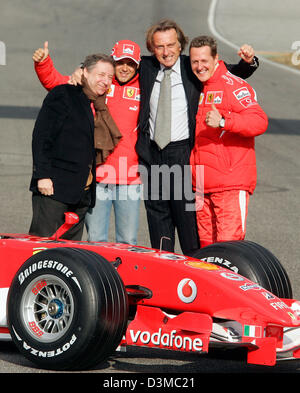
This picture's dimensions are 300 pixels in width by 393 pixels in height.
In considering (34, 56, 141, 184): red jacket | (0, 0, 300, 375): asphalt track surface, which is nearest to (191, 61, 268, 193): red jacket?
(34, 56, 141, 184): red jacket

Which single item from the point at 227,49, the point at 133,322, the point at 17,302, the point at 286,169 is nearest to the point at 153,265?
the point at 133,322

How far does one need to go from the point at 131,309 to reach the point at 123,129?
70.9 inches

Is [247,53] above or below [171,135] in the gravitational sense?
above

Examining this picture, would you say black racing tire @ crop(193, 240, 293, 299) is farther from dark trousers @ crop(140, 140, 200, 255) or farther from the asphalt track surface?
dark trousers @ crop(140, 140, 200, 255)

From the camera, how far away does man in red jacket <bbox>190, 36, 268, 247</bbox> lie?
6.84 metres

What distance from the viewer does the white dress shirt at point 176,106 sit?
6.95 meters

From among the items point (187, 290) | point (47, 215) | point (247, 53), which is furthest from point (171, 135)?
point (187, 290)

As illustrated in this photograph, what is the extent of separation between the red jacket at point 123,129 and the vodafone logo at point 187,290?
5.82ft

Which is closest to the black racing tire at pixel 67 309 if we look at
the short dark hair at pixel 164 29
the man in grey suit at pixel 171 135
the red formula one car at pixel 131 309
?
the red formula one car at pixel 131 309

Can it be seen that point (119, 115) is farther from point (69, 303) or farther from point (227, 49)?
point (227, 49)

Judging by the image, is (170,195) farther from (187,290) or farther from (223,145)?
(187,290)

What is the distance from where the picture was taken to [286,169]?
15.2 metres

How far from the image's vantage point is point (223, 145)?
6980 millimetres

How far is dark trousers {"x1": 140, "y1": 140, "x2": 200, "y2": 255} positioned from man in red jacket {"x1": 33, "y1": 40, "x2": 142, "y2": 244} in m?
0.12
